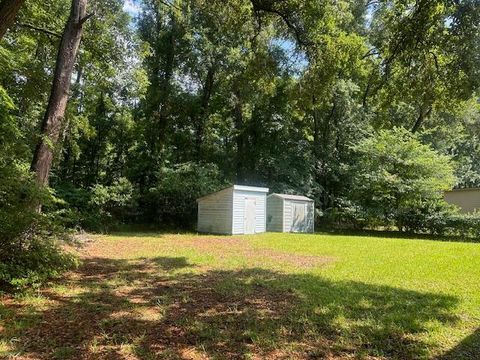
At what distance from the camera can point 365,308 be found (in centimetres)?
502

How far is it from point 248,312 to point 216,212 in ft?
39.3

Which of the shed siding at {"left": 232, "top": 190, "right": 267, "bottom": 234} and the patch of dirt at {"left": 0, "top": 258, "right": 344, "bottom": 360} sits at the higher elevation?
the shed siding at {"left": 232, "top": 190, "right": 267, "bottom": 234}

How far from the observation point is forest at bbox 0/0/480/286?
5996 millimetres

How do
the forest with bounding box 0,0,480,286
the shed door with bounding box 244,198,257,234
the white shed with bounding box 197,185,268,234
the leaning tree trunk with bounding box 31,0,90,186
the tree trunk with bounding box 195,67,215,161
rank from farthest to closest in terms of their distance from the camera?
the tree trunk with bounding box 195,67,215,161
the shed door with bounding box 244,198,257,234
the white shed with bounding box 197,185,268,234
the leaning tree trunk with bounding box 31,0,90,186
the forest with bounding box 0,0,480,286

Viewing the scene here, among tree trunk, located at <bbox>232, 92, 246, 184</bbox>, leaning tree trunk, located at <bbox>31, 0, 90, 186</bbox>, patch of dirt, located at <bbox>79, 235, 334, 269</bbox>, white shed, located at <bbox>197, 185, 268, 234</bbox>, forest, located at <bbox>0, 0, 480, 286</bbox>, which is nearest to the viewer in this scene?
forest, located at <bbox>0, 0, 480, 286</bbox>

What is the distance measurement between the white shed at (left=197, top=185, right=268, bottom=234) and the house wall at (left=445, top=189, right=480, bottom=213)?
12491mm

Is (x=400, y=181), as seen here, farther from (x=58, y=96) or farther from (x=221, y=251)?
(x=58, y=96)

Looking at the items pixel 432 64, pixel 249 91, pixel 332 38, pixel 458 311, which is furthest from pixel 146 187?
pixel 458 311

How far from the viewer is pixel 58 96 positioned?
7383 millimetres

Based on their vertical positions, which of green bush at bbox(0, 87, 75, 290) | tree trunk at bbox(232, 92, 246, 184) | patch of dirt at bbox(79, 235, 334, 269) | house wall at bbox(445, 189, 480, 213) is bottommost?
patch of dirt at bbox(79, 235, 334, 269)

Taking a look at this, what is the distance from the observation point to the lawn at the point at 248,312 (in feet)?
11.9

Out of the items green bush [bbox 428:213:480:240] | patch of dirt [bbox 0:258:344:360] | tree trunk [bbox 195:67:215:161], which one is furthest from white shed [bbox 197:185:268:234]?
patch of dirt [bbox 0:258:344:360]

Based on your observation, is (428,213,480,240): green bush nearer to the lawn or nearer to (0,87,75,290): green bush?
the lawn

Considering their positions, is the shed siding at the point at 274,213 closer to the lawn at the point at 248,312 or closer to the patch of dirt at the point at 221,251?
the patch of dirt at the point at 221,251
